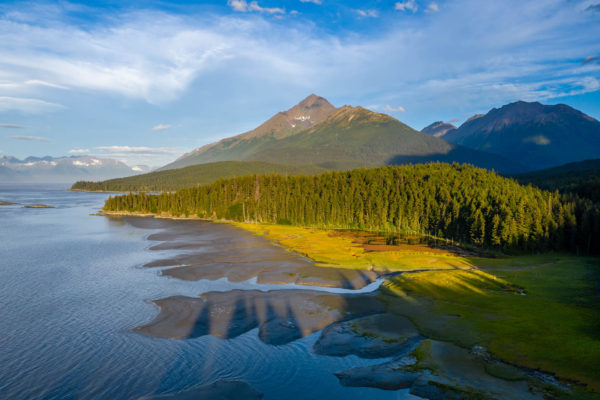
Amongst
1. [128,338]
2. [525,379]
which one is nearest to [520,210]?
[525,379]

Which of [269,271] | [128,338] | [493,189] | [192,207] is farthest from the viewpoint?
[192,207]

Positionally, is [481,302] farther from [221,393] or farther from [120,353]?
[120,353]

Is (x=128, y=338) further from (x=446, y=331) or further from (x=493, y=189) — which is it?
(x=493, y=189)

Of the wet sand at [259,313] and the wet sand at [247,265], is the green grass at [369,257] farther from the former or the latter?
the wet sand at [259,313]

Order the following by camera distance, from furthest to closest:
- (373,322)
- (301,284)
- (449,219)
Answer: (449,219)
(301,284)
(373,322)

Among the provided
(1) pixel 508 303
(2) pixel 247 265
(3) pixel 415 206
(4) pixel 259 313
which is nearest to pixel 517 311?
(1) pixel 508 303

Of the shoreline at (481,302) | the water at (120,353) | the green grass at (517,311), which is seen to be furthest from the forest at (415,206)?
the water at (120,353)

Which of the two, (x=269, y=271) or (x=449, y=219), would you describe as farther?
(x=449, y=219)

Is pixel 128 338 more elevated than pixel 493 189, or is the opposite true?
pixel 493 189
